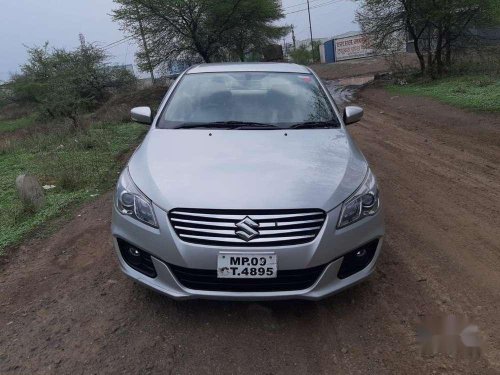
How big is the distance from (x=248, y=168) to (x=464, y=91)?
42.3ft

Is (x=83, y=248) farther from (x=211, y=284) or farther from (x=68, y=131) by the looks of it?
(x=68, y=131)

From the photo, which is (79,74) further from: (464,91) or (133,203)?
(133,203)

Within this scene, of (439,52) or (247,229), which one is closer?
(247,229)

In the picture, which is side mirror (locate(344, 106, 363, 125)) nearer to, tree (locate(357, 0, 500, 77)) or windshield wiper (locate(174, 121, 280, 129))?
windshield wiper (locate(174, 121, 280, 129))

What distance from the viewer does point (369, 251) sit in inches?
117

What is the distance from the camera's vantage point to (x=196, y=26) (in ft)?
78.8

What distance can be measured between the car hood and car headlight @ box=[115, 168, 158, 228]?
5cm

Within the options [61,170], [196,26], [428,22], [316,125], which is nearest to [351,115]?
[316,125]

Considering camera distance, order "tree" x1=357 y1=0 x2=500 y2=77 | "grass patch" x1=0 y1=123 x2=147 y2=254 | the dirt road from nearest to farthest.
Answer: the dirt road < "grass patch" x1=0 y1=123 x2=147 y2=254 < "tree" x1=357 y1=0 x2=500 y2=77

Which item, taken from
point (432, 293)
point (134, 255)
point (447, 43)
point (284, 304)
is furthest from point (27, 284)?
point (447, 43)

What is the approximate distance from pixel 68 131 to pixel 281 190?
11.8m

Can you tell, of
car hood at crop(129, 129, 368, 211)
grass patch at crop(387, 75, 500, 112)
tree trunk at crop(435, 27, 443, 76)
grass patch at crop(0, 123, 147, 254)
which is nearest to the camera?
car hood at crop(129, 129, 368, 211)

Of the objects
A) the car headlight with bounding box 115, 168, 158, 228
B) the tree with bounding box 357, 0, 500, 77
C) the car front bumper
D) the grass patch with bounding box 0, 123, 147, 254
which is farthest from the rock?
the tree with bounding box 357, 0, 500, 77

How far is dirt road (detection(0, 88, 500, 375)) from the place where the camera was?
8.50ft
